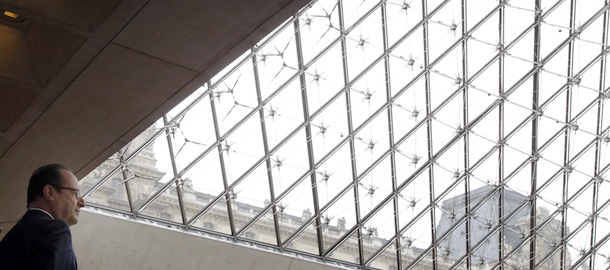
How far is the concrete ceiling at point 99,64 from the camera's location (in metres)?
13.2

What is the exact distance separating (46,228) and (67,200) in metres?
0.45

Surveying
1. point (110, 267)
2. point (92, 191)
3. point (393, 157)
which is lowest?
point (110, 267)

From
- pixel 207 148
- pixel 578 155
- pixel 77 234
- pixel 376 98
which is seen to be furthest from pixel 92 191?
pixel 578 155

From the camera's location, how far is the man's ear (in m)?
5.24

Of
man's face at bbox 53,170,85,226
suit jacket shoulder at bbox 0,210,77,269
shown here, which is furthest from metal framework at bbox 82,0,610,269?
suit jacket shoulder at bbox 0,210,77,269

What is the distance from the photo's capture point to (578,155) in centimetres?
3362

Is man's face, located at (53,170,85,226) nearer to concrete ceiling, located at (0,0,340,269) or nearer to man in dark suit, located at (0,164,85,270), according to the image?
man in dark suit, located at (0,164,85,270)

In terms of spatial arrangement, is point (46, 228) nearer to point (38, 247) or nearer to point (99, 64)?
point (38, 247)

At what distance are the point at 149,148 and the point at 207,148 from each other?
78.6 inches

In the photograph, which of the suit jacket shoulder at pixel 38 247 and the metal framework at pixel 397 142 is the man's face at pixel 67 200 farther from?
the metal framework at pixel 397 142

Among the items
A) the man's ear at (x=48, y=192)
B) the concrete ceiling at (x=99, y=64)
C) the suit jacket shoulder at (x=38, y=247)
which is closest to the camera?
the suit jacket shoulder at (x=38, y=247)

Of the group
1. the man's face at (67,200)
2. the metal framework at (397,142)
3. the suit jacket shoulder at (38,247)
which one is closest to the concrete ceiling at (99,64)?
the man's face at (67,200)

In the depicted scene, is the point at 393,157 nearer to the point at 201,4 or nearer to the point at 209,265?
the point at 209,265

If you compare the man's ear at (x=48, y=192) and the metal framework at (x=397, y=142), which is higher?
the metal framework at (x=397, y=142)
